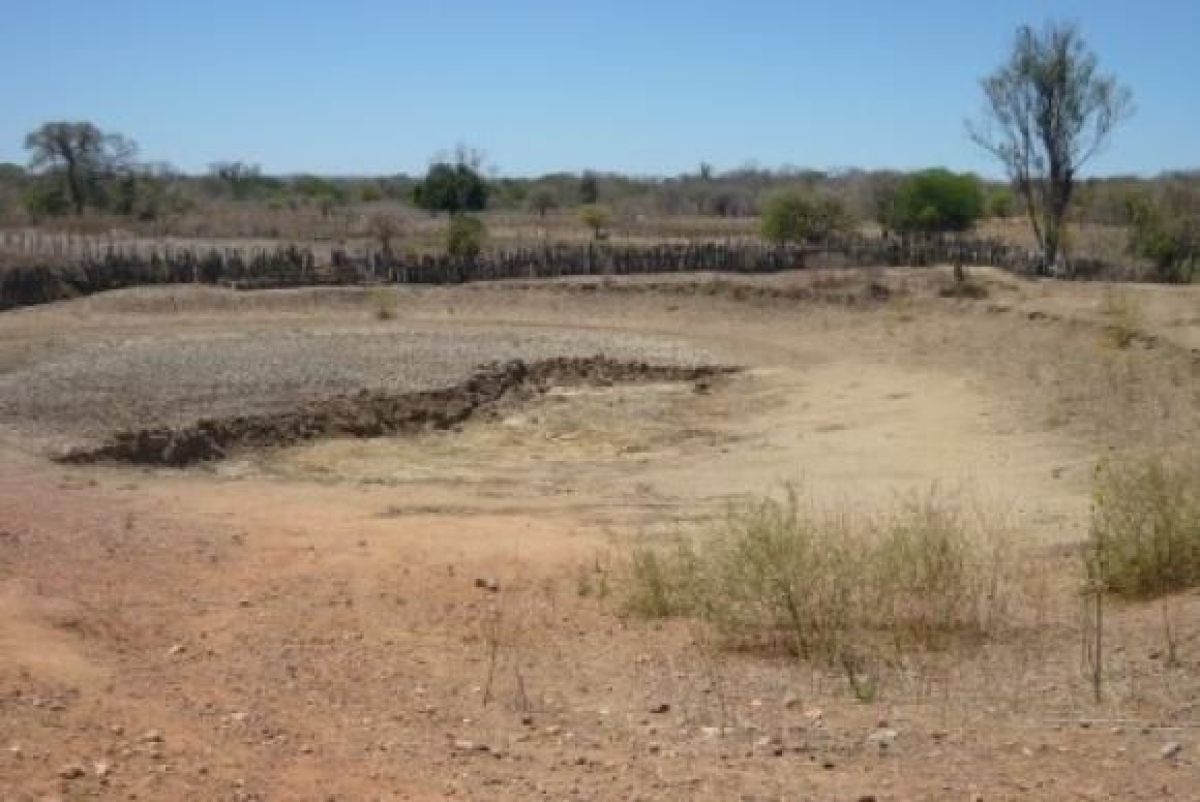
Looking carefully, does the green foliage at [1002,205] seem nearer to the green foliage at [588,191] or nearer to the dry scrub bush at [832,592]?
the green foliage at [588,191]

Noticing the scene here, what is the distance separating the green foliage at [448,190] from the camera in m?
61.1

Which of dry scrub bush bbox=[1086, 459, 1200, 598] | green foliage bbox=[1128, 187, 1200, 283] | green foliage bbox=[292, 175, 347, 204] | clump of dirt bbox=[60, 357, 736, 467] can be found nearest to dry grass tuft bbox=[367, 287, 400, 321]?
clump of dirt bbox=[60, 357, 736, 467]

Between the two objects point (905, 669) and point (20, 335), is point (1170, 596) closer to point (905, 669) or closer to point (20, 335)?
point (905, 669)

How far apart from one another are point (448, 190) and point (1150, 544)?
5468 centimetres

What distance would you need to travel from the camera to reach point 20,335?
979 inches

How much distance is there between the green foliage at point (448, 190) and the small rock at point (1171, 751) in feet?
186

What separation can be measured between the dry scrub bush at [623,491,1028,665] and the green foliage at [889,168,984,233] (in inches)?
1467

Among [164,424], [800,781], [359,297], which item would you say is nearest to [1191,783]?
[800,781]

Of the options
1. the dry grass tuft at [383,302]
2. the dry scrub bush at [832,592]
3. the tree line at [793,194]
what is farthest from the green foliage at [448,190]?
the dry scrub bush at [832,592]

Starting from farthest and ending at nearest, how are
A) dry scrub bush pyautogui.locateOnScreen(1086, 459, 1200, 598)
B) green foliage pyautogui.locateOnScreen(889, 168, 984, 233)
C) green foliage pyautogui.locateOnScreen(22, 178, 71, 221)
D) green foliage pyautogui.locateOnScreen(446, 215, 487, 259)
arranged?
1. green foliage pyautogui.locateOnScreen(22, 178, 71, 221)
2. green foliage pyautogui.locateOnScreen(889, 168, 984, 233)
3. green foliage pyautogui.locateOnScreen(446, 215, 487, 259)
4. dry scrub bush pyautogui.locateOnScreen(1086, 459, 1200, 598)

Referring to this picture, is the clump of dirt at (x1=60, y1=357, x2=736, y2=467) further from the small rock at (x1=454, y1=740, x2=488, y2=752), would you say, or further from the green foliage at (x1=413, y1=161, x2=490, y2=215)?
the green foliage at (x1=413, y1=161, x2=490, y2=215)

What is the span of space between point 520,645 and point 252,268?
87.5ft

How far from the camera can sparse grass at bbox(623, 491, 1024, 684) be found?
7562 millimetres

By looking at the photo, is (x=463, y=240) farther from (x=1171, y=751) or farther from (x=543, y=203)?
(x=543, y=203)
